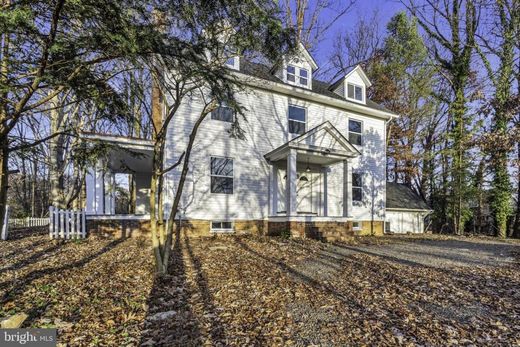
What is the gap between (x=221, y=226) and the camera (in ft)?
36.8

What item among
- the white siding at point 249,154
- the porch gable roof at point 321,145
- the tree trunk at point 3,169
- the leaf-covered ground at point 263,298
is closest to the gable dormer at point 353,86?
the white siding at point 249,154

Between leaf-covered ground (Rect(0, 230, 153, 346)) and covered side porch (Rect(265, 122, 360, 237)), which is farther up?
covered side porch (Rect(265, 122, 360, 237))

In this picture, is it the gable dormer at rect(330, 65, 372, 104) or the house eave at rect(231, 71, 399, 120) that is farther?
the gable dormer at rect(330, 65, 372, 104)

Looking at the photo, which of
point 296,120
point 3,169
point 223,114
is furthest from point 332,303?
point 296,120

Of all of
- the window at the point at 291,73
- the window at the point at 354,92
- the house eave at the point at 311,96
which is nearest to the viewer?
the house eave at the point at 311,96

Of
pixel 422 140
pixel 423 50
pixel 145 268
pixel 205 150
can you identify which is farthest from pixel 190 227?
pixel 422 140

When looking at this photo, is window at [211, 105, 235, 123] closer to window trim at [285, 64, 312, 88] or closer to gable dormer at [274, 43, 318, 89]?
gable dormer at [274, 43, 318, 89]

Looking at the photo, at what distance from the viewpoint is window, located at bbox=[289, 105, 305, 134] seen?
42.3 ft

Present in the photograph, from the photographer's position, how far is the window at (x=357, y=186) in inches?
565

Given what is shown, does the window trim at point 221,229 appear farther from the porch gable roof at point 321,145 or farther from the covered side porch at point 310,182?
the porch gable roof at point 321,145

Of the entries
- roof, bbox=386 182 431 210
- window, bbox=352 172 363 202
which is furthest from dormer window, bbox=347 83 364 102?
roof, bbox=386 182 431 210

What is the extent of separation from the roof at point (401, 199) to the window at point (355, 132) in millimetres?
4754

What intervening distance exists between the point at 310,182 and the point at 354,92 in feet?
18.0

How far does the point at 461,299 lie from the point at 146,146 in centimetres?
938
